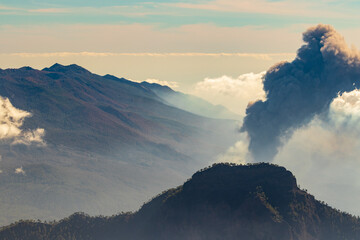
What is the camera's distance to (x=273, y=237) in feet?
529

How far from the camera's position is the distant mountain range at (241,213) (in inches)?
6476

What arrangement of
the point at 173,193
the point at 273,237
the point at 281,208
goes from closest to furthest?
the point at 273,237, the point at 281,208, the point at 173,193

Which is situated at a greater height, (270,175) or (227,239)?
(270,175)

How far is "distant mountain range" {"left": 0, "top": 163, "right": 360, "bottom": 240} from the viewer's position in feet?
540

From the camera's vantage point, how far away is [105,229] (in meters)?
198

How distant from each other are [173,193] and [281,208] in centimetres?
3118

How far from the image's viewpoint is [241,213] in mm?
166375

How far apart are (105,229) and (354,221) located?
67.8 meters

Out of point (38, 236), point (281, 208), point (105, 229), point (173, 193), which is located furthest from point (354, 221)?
point (38, 236)

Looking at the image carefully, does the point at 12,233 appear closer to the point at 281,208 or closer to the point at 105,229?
the point at 105,229

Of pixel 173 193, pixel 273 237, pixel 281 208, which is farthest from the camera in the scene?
pixel 173 193

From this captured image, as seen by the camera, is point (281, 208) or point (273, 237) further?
point (281, 208)

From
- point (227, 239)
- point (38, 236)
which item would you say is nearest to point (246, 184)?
point (227, 239)

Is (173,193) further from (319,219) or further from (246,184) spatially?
(319,219)
